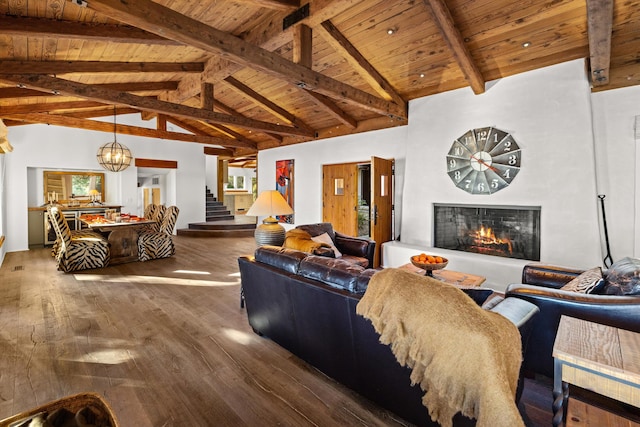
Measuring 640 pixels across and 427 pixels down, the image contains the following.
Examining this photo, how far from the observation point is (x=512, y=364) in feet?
4.26

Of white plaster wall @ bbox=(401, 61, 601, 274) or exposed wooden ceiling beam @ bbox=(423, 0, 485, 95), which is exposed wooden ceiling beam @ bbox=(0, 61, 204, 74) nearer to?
exposed wooden ceiling beam @ bbox=(423, 0, 485, 95)

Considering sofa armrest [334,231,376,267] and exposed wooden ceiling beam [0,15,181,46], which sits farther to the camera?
sofa armrest [334,231,376,267]

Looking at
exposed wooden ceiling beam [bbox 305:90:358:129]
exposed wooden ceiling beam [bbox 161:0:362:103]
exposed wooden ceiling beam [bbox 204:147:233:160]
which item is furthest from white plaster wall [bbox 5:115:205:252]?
exposed wooden ceiling beam [bbox 305:90:358:129]

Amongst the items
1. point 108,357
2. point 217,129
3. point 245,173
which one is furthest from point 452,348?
point 245,173

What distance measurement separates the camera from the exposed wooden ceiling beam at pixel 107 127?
6238mm

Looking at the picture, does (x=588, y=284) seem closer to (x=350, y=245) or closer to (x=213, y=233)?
(x=350, y=245)

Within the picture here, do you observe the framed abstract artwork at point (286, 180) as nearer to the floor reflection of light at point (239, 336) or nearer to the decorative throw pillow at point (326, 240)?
the decorative throw pillow at point (326, 240)

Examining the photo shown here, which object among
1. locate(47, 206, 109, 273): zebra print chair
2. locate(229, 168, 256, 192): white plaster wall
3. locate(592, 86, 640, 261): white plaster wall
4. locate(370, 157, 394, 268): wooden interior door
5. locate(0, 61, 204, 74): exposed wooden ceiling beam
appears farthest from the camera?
locate(229, 168, 256, 192): white plaster wall

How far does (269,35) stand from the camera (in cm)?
405

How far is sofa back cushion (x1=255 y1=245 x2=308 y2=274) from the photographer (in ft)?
7.70

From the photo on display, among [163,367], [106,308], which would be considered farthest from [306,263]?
[106,308]

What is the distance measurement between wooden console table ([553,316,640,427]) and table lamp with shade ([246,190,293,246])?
283cm

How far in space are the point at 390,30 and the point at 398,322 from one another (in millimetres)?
3887

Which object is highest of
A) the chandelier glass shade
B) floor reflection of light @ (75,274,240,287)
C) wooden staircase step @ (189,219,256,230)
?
the chandelier glass shade
